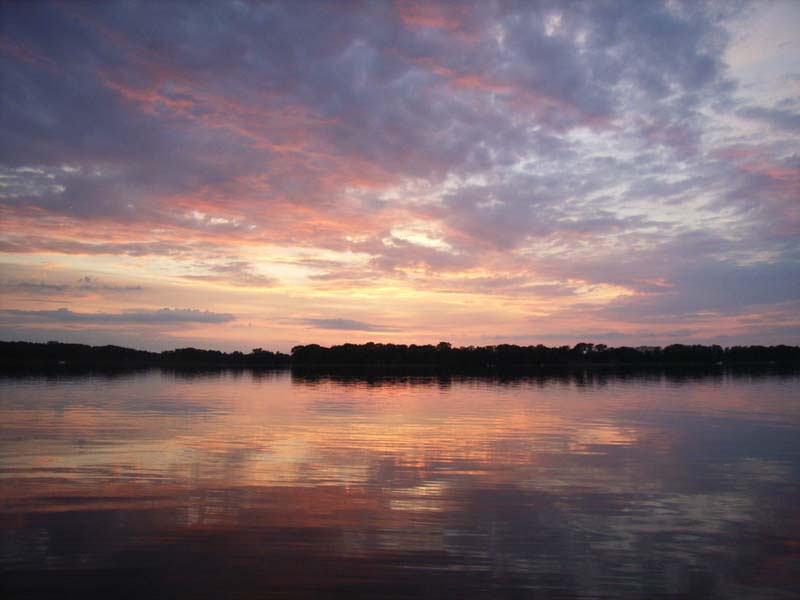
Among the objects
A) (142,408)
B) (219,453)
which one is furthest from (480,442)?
(142,408)

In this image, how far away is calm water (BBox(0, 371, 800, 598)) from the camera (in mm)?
10938

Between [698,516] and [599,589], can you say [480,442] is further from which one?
[599,589]

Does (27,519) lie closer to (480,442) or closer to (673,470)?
(480,442)

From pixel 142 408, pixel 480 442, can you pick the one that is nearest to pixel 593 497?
pixel 480 442

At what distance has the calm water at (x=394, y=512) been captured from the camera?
10.9 meters

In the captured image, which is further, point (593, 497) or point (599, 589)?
point (593, 497)

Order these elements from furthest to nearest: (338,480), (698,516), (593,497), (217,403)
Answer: (217,403), (338,480), (593,497), (698,516)

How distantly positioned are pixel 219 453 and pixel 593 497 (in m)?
14.8

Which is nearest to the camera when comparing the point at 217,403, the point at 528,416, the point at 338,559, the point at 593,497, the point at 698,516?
the point at 338,559

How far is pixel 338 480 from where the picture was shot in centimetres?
1870

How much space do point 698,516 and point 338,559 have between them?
10.1m

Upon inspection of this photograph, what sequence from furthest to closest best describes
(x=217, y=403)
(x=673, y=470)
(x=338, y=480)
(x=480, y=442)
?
1. (x=217, y=403)
2. (x=480, y=442)
3. (x=673, y=470)
4. (x=338, y=480)

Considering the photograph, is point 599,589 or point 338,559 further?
point 338,559

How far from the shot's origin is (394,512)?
1518cm
